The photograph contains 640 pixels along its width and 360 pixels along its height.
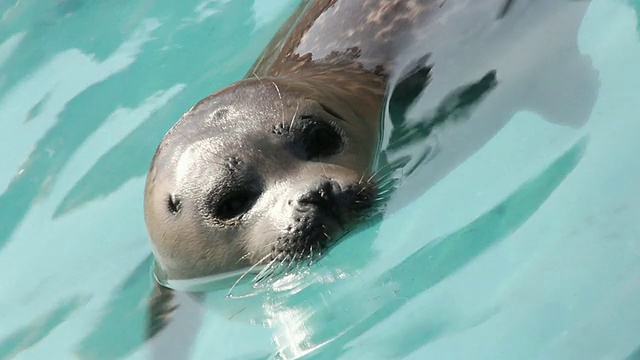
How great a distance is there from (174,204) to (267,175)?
0.43m

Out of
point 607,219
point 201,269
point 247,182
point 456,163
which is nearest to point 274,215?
point 247,182

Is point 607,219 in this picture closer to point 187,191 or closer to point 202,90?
point 187,191

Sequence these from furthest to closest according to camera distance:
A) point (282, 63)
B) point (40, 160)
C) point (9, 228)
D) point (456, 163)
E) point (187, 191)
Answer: point (40, 160) → point (9, 228) → point (282, 63) → point (456, 163) → point (187, 191)

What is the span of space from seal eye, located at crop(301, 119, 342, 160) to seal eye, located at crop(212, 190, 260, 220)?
0.32 metres

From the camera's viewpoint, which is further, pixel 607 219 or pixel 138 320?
pixel 138 320

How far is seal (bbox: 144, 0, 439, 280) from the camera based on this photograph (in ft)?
13.2

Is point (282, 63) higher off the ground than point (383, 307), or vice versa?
point (282, 63)

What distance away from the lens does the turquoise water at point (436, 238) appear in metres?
3.81

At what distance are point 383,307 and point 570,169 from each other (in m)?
0.98

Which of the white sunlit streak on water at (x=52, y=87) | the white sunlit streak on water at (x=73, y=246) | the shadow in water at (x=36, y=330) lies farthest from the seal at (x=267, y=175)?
the white sunlit streak on water at (x=52, y=87)

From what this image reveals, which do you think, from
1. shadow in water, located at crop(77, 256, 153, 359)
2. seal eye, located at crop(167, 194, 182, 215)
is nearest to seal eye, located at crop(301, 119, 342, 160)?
seal eye, located at crop(167, 194, 182, 215)

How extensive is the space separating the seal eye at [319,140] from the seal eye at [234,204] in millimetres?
324

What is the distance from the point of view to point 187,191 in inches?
167

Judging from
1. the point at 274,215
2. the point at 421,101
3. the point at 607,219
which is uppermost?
the point at 274,215
